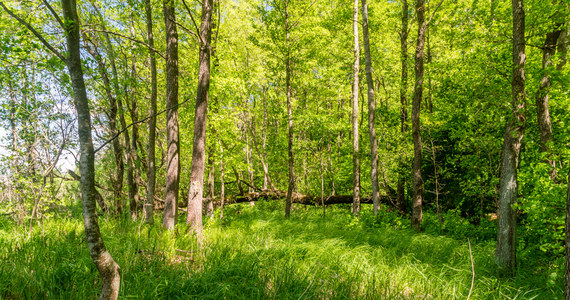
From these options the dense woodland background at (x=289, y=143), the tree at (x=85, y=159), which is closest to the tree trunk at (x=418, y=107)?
the dense woodland background at (x=289, y=143)

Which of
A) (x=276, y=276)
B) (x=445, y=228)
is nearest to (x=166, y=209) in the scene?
(x=276, y=276)

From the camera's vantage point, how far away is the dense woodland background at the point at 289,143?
3.78 metres

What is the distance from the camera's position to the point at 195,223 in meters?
5.21

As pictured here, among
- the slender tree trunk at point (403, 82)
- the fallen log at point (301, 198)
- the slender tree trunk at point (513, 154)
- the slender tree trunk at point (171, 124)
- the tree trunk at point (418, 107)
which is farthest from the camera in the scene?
the fallen log at point (301, 198)

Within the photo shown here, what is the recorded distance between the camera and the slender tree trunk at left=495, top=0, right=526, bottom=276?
180 inches

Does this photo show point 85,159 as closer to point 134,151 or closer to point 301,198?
point 134,151

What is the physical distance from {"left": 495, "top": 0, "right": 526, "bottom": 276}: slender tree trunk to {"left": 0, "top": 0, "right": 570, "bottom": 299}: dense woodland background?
0.09 meters

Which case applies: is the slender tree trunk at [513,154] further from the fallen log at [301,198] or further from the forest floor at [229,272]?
the fallen log at [301,198]

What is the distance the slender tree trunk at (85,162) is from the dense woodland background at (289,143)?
0.06 metres

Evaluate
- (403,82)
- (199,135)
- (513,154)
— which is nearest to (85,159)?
(199,135)

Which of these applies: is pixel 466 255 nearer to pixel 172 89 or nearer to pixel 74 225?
pixel 172 89

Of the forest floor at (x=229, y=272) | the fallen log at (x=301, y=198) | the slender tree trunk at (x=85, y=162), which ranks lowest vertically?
the fallen log at (x=301, y=198)

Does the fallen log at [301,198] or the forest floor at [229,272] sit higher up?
the forest floor at [229,272]

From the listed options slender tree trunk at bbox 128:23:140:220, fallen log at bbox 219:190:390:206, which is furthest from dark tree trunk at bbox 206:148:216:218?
slender tree trunk at bbox 128:23:140:220
